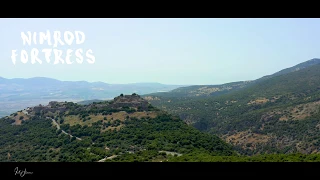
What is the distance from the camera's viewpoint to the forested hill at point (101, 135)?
22594 mm

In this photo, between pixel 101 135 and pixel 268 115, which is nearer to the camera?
pixel 101 135

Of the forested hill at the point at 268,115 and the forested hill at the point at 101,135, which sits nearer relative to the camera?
the forested hill at the point at 101,135

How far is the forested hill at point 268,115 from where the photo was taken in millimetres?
40188

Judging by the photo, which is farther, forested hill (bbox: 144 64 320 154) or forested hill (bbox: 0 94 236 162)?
forested hill (bbox: 144 64 320 154)

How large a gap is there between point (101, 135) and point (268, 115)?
111 ft

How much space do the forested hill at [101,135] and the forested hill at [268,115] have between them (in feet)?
46.5

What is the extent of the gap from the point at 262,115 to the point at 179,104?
81.3 ft

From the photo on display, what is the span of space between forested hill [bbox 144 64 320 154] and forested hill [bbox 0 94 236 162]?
1417 centimetres

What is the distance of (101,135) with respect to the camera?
28.2m

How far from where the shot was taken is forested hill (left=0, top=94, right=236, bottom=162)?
890 inches
